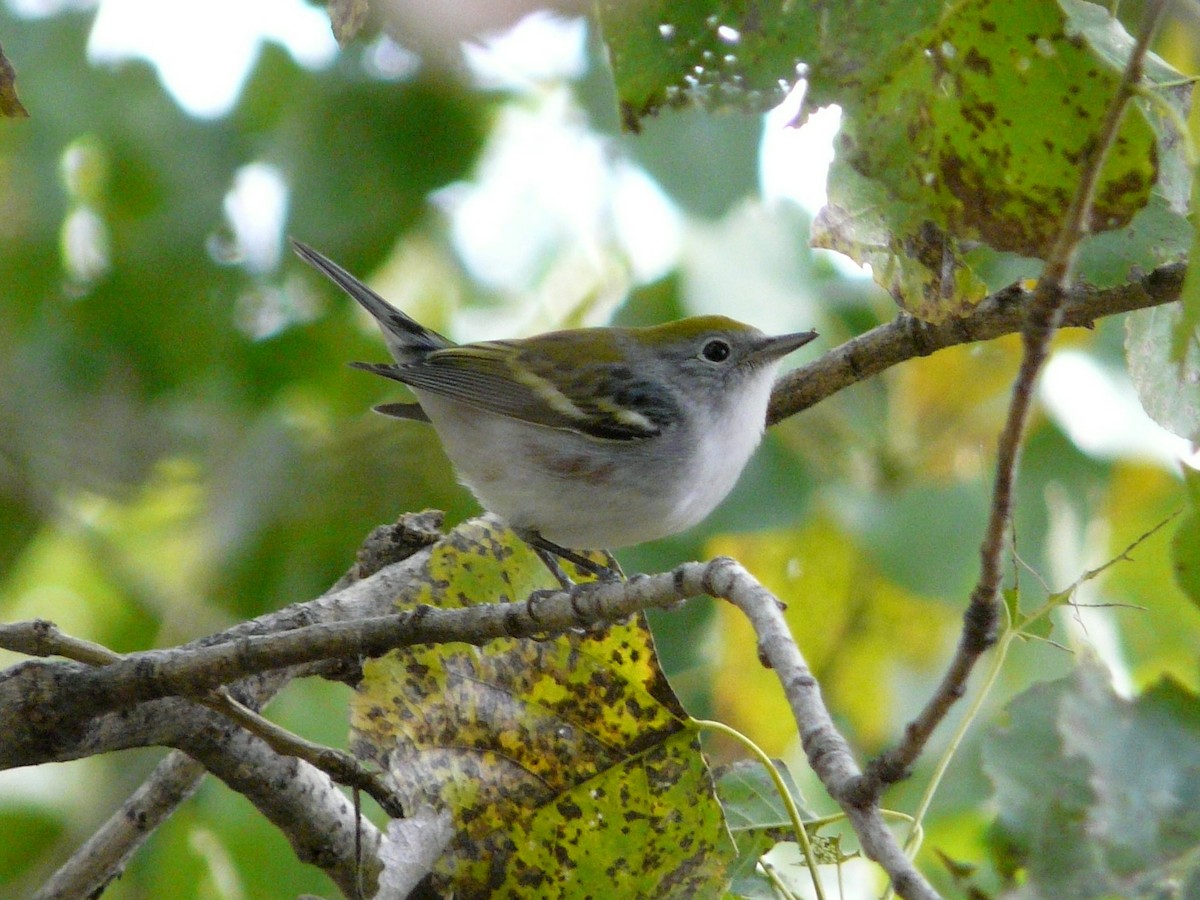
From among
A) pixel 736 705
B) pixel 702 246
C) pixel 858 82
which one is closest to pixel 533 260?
pixel 702 246

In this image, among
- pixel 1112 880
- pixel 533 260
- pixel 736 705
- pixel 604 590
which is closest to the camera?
pixel 1112 880

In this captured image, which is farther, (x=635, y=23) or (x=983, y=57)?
(x=635, y=23)

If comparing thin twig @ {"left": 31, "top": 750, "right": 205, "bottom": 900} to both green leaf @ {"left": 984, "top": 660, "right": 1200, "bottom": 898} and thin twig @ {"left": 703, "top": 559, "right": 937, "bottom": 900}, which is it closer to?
thin twig @ {"left": 703, "top": 559, "right": 937, "bottom": 900}

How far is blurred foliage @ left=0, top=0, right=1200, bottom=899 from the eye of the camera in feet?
12.2

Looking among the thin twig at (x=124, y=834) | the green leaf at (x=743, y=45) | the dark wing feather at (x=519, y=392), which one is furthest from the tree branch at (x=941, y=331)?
the thin twig at (x=124, y=834)

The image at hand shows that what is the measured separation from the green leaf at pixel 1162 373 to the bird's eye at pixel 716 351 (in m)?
2.18

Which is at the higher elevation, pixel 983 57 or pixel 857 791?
pixel 983 57

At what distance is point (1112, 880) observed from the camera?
1186 mm

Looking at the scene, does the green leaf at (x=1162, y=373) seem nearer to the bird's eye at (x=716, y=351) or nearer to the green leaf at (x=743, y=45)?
the green leaf at (x=743, y=45)

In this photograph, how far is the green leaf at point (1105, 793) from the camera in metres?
1.19

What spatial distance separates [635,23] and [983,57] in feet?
1.59

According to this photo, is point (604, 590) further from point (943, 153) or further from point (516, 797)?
point (943, 153)

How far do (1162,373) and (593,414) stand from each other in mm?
2068

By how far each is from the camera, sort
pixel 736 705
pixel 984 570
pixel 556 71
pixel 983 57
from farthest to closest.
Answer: pixel 556 71
pixel 736 705
pixel 983 57
pixel 984 570
